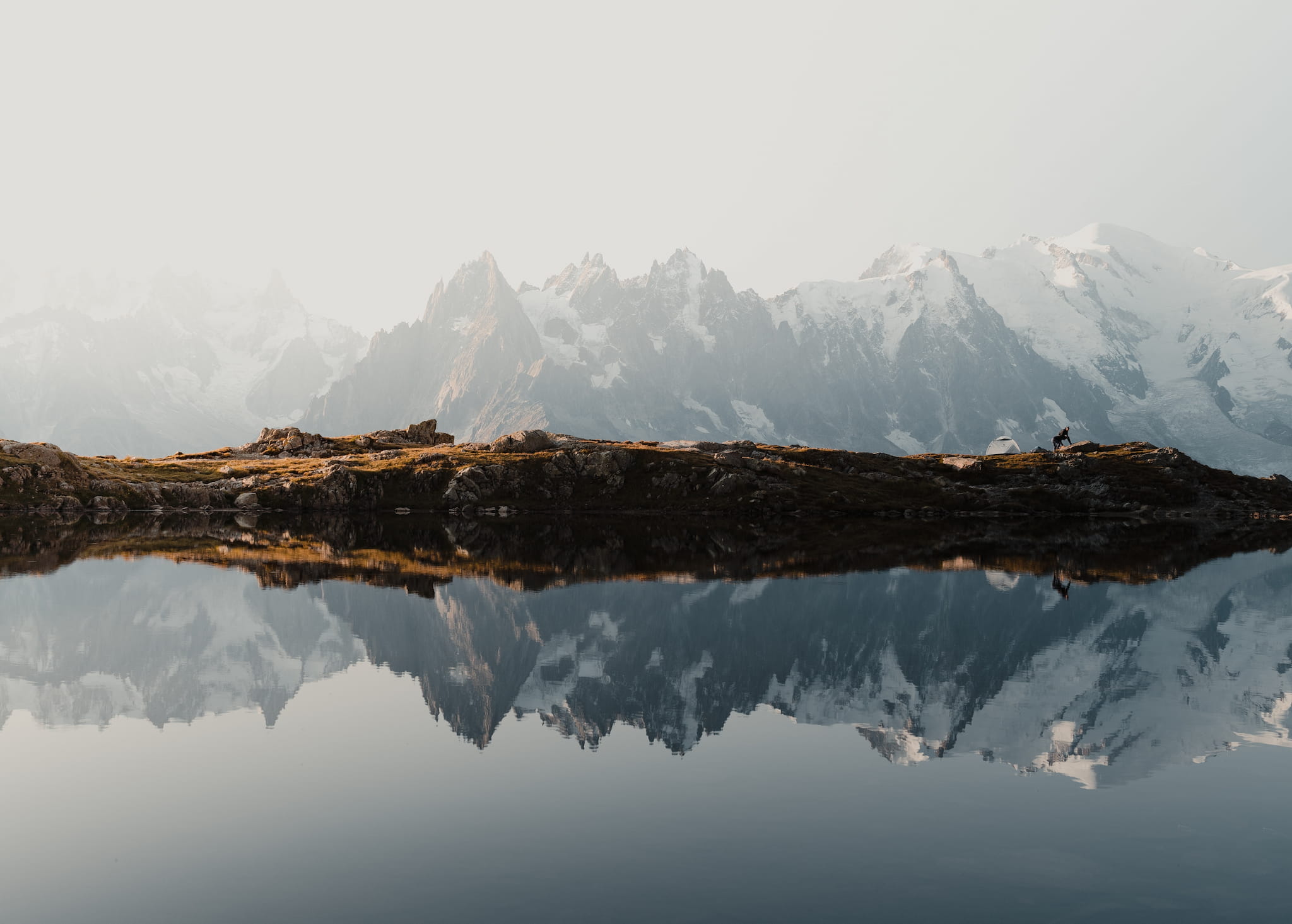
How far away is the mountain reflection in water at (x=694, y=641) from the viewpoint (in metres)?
34.8

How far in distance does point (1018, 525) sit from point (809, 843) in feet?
483

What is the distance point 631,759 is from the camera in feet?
97.5

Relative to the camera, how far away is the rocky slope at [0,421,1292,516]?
16400 centimetres

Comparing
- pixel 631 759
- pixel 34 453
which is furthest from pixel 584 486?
pixel 631 759

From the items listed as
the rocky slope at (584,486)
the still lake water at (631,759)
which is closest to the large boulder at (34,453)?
the rocky slope at (584,486)

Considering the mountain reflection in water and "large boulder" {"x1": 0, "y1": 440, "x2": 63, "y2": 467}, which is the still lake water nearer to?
the mountain reflection in water

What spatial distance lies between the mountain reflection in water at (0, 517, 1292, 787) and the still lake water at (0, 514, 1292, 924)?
0.32m

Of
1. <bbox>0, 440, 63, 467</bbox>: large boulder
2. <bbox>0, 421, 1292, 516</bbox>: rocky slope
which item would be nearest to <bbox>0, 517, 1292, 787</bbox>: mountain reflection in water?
<bbox>0, 421, 1292, 516</bbox>: rocky slope

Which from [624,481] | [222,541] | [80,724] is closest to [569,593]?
[80,724]

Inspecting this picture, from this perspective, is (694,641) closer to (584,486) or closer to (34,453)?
(584,486)

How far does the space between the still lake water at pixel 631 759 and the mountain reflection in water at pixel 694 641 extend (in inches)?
12.8

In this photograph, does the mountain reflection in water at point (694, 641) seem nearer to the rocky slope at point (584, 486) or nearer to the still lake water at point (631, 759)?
the still lake water at point (631, 759)

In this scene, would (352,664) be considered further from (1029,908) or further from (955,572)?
(955,572)

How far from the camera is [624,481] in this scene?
594 ft
